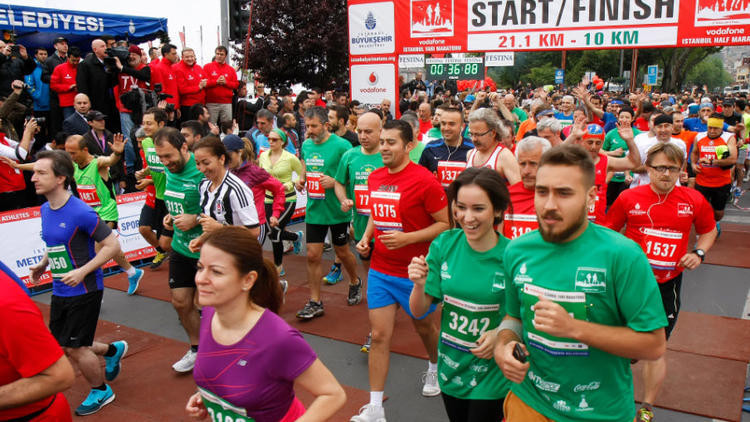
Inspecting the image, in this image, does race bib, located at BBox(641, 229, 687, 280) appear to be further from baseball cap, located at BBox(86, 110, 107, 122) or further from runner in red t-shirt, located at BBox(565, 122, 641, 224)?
baseball cap, located at BBox(86, 110, 107, 122)

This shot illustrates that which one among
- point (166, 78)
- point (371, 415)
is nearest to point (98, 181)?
point (166, 78)

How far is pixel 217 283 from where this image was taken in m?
2.29

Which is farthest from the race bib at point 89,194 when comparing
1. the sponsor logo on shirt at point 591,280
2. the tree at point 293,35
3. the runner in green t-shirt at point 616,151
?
the tree at point 293,35

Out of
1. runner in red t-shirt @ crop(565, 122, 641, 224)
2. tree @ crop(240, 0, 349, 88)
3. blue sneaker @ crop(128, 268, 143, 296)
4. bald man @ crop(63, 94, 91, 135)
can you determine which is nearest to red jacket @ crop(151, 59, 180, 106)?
bald man @ crop(63, 94, 91, 135)

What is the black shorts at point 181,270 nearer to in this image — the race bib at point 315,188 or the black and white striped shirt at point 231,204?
the black and white striped shirt at point 231,204

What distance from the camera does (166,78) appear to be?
442 inches

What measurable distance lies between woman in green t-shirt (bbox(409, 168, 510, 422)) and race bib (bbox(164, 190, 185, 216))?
2.93 m

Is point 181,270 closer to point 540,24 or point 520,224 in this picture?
point 520,224

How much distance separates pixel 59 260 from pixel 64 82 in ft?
25.8

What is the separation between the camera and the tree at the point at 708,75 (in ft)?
355

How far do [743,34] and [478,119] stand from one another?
7846mm

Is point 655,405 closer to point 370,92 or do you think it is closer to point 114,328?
→ point 114,328

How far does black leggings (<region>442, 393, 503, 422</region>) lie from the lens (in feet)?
10.00

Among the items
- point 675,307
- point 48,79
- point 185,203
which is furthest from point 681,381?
point 48,79
